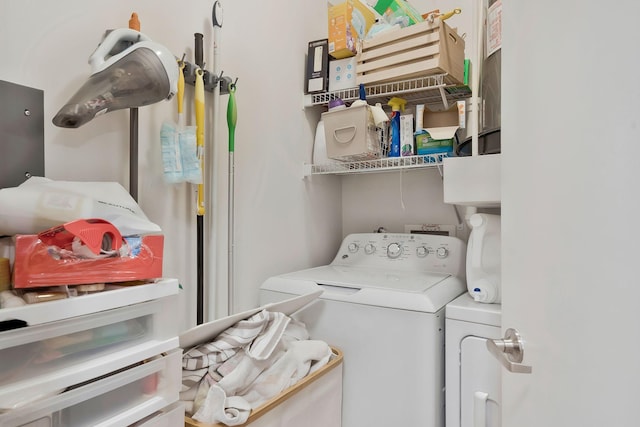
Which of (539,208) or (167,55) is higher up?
(167,55)

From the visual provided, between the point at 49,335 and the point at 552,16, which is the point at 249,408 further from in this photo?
the point at 552,16

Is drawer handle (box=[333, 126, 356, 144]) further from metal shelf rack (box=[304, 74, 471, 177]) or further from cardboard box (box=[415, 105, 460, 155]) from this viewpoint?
cardboard box (box=[415, 105, 460, 155])

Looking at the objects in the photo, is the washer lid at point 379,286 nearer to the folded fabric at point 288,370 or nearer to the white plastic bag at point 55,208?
the folded fabric at point 288,370

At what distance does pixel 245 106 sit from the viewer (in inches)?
60.0

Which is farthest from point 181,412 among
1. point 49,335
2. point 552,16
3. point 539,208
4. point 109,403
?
point 552,16

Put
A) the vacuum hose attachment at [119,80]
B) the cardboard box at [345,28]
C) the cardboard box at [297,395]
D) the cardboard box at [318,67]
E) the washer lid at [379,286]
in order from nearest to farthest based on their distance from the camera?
1. the vacuum hose attachment at [119,80]
2. the cardboard box at [297,395]
3. the washer lid at [379,286]
4. the cardboard box at [345,28]
5. the cardboard box at [318,67]

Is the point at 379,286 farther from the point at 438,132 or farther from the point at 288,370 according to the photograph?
the point at 438,132

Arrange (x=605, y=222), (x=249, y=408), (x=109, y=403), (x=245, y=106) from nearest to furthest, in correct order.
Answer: (x=605, y=222) → (x=109, y=403) → (x=249, y=408) → (x=245, y=106)

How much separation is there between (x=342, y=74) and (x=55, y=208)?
Answer: 138cm

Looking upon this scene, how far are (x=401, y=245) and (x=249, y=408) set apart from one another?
3.53 feet

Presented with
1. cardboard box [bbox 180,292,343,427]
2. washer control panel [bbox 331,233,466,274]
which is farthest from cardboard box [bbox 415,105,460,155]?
cardboard box [bbox 180,292,343,427]

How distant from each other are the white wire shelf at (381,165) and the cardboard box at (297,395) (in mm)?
668

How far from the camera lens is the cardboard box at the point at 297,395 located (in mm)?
977

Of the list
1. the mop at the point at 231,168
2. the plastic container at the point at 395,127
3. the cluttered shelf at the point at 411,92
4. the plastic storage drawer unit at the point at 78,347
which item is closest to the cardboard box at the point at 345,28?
the cluttered shelf at the point at 411,92
